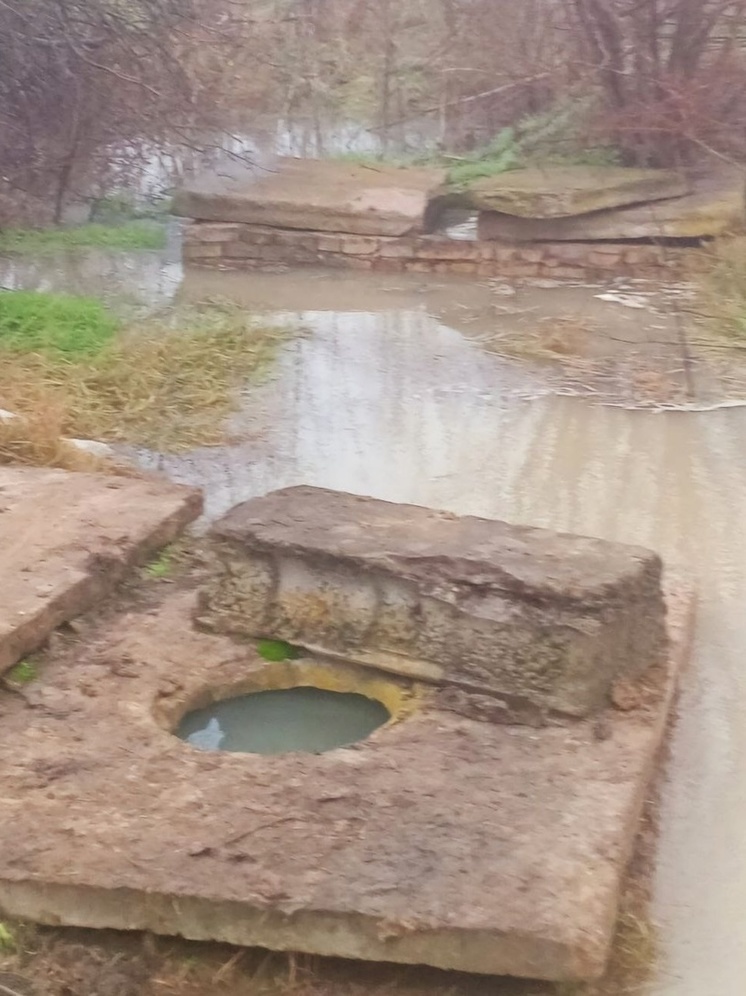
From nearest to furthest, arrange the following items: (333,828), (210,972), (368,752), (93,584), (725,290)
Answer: (210,972)
(333,828)
(368,752)
(93,584)
(725,290)

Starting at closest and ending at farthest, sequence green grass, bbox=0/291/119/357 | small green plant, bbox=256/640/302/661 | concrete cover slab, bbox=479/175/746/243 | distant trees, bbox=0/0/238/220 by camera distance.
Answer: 1. small green plant, bbox=256/640/302/661
2. green grass, bbox=0/291/119/357
3. distant trees, bbox=0/0/238/220
4. concrete cover slab, bbox=479/175/746/243

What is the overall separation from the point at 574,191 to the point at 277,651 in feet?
17.4

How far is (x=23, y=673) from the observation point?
279 cm

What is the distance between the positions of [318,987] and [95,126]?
23.4ft

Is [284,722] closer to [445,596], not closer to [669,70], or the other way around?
[445,596]

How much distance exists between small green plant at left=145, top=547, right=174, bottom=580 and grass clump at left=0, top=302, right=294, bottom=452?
98 centimetres

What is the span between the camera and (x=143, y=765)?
242 centimetres

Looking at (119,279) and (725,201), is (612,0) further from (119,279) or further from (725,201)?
(119,279)

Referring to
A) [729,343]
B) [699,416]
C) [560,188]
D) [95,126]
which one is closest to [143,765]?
[699,416]

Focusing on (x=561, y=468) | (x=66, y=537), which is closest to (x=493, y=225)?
(x=561, y=468)

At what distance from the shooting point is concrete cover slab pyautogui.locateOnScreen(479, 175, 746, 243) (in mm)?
7379

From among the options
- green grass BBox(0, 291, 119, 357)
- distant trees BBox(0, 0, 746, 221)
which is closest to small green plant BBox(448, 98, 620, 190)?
distant trees BBox(0, 0, 746, 221)

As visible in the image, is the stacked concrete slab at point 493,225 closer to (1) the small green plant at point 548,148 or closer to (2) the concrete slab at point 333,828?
(1) the small green plant at point 548,148

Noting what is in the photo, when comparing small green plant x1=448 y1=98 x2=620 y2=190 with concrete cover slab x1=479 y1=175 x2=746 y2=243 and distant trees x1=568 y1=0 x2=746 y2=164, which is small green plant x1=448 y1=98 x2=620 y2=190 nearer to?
distant trees x1=568 y1=0 x2=746 y2=164
